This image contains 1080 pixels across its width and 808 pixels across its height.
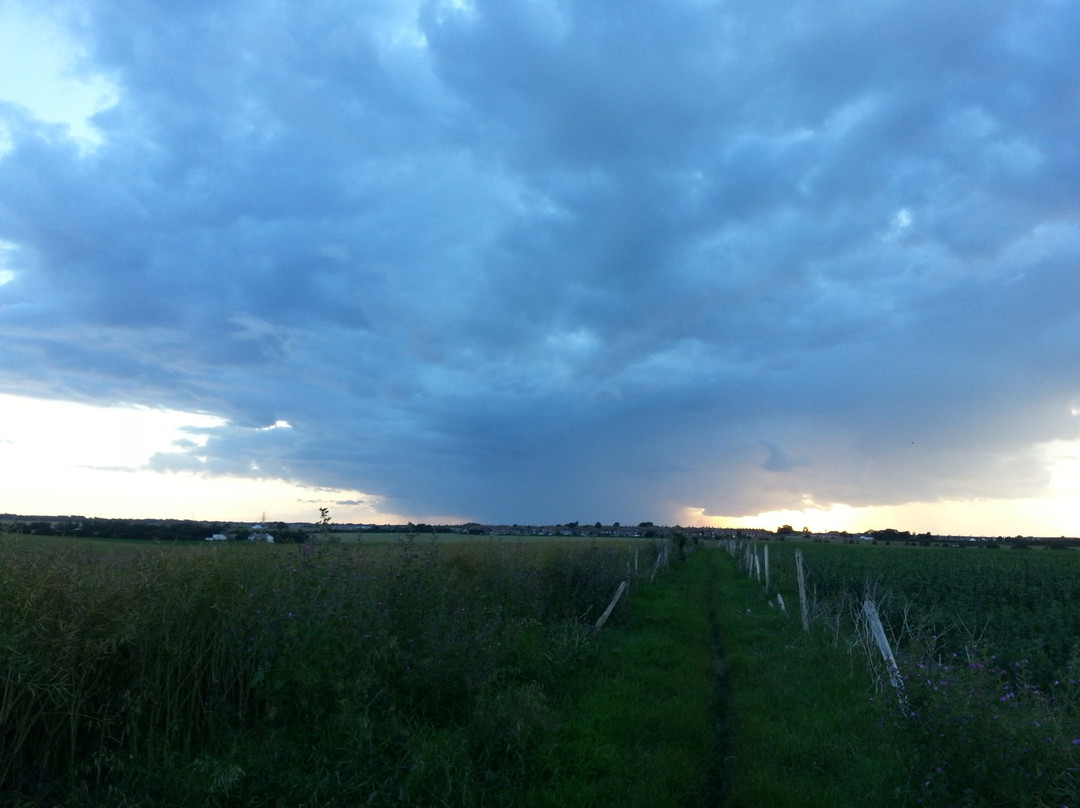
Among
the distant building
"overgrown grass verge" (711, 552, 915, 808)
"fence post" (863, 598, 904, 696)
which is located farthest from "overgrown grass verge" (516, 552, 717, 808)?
the distant building

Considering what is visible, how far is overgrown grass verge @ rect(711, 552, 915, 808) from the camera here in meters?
7.14

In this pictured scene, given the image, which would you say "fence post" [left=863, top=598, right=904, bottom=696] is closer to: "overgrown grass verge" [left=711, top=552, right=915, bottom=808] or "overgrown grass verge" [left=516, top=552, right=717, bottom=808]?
"overgrown grass verge" [left=711, top=552, right=915, bottom=808]

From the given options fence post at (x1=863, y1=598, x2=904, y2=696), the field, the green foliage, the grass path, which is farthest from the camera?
fence post at (x1=863, y1=598, x2=904, y2=696)

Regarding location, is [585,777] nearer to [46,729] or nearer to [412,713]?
[412,713]

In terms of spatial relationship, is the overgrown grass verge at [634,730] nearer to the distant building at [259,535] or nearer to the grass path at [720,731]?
the grass path at [720,731]

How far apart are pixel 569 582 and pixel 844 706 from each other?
333 inches

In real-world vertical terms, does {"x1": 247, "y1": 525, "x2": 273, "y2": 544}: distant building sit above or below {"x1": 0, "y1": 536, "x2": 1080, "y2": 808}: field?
above

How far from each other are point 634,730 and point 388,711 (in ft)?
10.2

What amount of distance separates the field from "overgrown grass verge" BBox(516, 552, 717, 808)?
0.04 meters

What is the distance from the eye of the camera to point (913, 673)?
274 inches

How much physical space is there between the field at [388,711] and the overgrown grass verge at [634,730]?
4 cm

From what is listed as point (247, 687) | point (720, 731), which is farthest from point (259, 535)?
point (720, 731)

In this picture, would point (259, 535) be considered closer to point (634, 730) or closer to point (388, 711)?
point (388, 711)

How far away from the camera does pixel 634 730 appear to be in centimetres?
877
